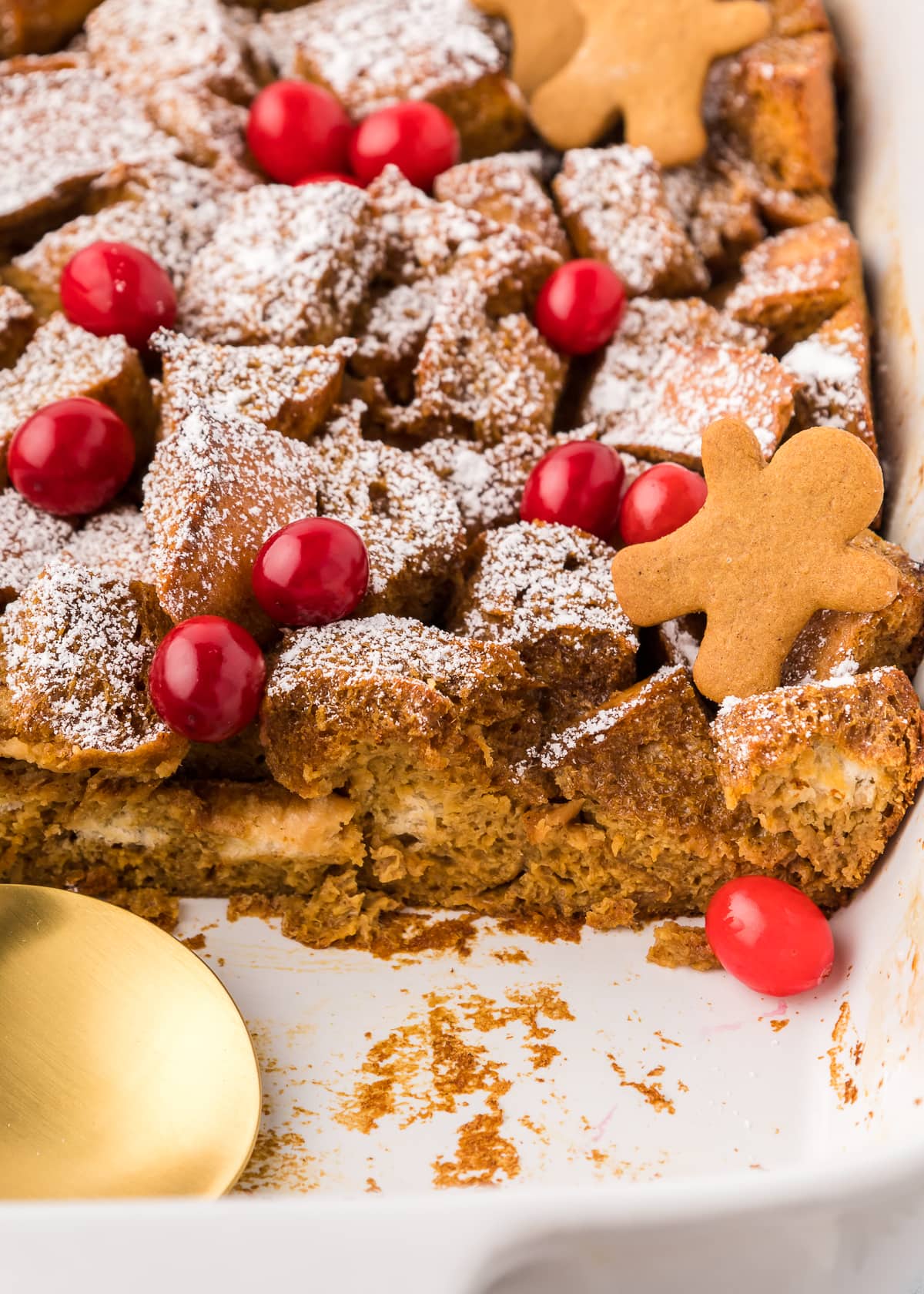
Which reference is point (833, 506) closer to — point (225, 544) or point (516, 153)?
point (225, 544)

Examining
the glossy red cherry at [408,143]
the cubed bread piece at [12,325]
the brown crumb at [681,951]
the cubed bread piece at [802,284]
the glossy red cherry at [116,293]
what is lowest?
the brown crumb at [681,951]

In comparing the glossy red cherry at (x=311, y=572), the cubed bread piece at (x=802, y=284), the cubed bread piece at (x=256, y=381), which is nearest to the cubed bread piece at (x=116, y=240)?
the cubed bread piece at (x=256, y=381)

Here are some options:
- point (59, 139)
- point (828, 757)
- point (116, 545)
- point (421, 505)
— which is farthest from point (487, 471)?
point (59, 139)

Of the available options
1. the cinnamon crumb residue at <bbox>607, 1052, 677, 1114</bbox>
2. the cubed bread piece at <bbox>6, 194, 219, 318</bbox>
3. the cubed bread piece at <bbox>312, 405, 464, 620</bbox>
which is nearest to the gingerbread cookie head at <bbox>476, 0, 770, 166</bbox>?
the cubed bread piece at <bbox>6, 194, 219, 318</bbox>

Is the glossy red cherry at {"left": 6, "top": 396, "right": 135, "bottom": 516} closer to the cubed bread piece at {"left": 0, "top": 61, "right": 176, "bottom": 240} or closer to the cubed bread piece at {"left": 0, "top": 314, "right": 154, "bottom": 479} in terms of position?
the cubed bread piece at {"left": 0, "top": 314, "right": 154, "bottom": 479}

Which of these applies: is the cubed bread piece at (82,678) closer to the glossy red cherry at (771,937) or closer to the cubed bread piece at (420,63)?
the glossy red cherry at (771,937)

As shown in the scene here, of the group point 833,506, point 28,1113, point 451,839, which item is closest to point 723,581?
point 833,506

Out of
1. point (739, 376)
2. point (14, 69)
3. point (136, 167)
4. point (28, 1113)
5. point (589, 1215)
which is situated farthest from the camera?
point (14, 69)
